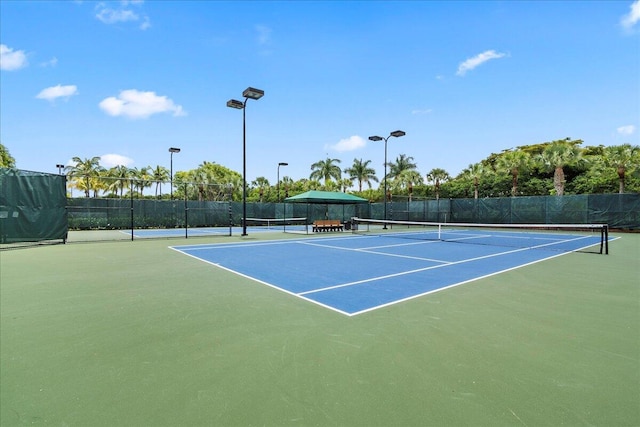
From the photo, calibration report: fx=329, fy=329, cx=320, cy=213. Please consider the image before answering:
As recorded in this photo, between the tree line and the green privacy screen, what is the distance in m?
3.96

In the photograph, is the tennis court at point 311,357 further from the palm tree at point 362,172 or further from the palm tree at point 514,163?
the palm tree at point 362,172

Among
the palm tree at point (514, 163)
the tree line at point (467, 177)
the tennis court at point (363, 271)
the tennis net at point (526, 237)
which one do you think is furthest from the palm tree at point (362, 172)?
the tennis court at point (363, 271)

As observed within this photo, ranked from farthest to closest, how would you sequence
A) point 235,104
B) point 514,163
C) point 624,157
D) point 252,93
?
point 514,163
point 624,157
point 235,104
point 252,93

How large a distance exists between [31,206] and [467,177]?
4510cm

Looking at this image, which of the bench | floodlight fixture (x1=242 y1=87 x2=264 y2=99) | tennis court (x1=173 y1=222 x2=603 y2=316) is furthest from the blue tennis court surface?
the bench

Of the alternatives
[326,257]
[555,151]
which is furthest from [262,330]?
[555,151]

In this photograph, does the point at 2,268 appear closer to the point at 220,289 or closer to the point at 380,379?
the point at 220,289

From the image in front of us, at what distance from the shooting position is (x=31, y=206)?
12.7m

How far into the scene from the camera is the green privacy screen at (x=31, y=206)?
1203 centimetres

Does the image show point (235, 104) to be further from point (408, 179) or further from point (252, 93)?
point (408, 179)

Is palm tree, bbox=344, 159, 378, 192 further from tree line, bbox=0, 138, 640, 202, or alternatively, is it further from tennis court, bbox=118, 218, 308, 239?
tennis court, bbox=118, 218, 308, 239

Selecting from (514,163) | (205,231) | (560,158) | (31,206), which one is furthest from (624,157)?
(31,206)

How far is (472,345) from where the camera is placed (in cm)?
327

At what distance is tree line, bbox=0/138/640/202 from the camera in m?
29.7
